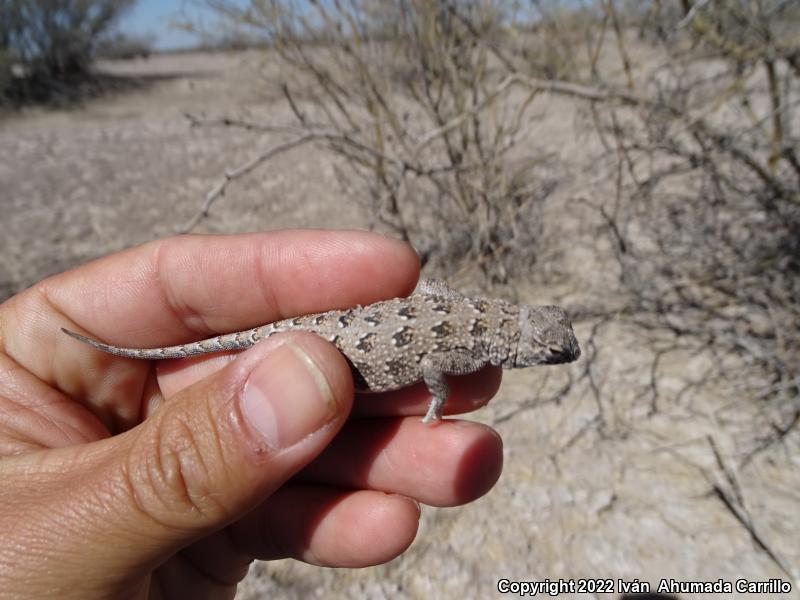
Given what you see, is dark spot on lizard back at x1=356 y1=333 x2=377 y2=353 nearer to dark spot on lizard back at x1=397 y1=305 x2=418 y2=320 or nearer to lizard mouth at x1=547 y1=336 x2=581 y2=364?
dark spot on lizard back at x1=397 y1=305 x2=418 y2=320

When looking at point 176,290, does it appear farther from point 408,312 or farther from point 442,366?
point 442,366

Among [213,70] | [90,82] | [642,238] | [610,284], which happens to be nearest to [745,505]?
[610,284]

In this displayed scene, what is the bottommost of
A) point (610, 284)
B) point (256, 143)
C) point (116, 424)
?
point (610, 284)

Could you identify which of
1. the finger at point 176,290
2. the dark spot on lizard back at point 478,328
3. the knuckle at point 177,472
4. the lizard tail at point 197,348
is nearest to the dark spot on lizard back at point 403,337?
the dark spot on lizard back at point 478,328

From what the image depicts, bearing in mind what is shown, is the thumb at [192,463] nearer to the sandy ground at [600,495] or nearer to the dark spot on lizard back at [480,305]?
the dark spot on lizard back at [480,305]

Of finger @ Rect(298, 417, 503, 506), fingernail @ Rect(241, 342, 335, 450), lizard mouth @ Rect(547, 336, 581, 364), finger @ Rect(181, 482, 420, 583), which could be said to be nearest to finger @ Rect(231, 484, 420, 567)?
finger @ Rect(181, 482, 420, 583)

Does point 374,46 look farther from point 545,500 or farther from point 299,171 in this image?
point 299,171

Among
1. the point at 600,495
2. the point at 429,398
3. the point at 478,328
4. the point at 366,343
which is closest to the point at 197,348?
the point at 366,343
